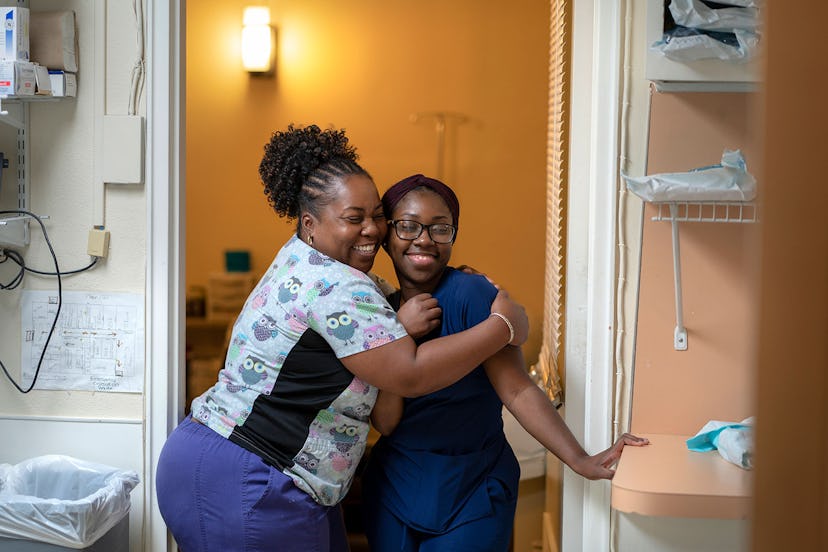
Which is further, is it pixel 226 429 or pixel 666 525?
pixel 666 525

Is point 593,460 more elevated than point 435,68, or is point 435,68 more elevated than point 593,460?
point 435,68

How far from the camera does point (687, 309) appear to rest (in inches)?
79.4

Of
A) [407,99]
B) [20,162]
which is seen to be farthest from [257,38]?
[20,162]

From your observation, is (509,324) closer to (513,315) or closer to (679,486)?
(513,315)

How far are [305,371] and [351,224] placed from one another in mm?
293

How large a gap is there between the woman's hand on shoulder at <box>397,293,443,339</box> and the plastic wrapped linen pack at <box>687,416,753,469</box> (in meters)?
0.63

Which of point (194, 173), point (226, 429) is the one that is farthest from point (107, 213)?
point (194, 173)

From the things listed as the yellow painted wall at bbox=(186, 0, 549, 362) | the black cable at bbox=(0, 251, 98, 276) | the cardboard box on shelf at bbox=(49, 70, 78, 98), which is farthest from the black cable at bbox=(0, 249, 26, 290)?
the yellow painted wall at bbox=(186, 0, 549, 362)

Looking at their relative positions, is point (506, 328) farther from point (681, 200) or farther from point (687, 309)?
point (687, 309)

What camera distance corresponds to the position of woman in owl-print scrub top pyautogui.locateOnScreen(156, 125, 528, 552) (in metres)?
1.61

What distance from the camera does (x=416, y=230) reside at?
68.0 inches

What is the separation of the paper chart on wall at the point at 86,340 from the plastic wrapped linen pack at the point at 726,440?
1310mm

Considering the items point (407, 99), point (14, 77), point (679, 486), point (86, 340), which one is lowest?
point (679, 486)

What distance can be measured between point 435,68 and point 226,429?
2914mm
